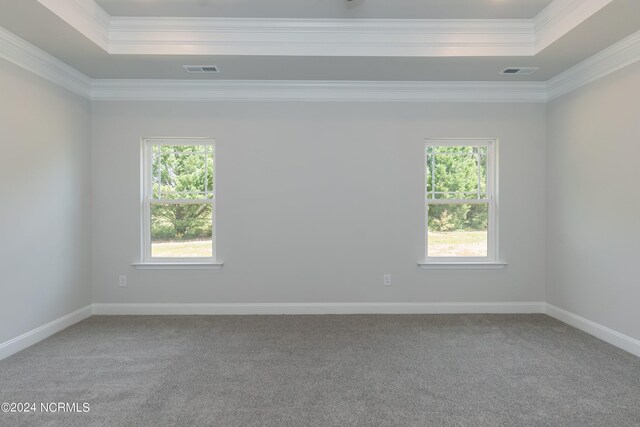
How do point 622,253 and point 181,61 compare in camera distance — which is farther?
point 181,61

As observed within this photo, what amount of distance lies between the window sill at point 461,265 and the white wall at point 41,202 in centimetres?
371

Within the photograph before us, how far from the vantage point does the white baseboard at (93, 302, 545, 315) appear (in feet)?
14.2

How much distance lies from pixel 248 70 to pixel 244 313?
2.59 m

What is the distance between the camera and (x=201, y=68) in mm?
3865

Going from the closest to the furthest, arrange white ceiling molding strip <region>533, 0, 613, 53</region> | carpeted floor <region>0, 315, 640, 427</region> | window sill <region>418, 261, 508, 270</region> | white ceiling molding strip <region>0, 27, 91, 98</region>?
carpeted floor <region>0, 315, 640, 427</region>
white ceiling molding strip <region>533, 0, 613, 53</region>
white ceiling molding strip <region>0, 27, 91, 98</region>
window sill <region>418, 261, 508, 270</region>

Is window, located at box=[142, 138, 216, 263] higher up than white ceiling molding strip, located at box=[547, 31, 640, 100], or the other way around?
white ceiling molding strip, located at box=[547, 31, 640, 100]

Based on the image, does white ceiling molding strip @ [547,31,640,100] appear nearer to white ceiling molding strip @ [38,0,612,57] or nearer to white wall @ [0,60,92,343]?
white ceiling molding strip @ [38,0,612,57]

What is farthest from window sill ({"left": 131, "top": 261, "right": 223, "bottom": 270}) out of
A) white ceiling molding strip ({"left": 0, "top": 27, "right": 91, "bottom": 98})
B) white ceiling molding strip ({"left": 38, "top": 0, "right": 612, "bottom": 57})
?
white ceiling molding strip ({"left": 38, "top": 0, "right": 612, "bottom": 57})

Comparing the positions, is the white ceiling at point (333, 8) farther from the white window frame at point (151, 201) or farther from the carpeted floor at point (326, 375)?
the carpeted floor at point (326, 375)

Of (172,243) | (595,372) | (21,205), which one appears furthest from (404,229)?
(21,205)

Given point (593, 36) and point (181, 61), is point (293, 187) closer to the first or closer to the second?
point (181, 61)

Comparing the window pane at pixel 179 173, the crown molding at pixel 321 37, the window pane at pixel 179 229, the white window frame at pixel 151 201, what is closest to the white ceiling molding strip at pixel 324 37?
the crown molding at pixel 321 37

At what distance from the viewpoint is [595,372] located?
112 inches

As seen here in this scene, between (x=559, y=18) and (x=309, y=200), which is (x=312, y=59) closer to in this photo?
(x=309, y=200)
